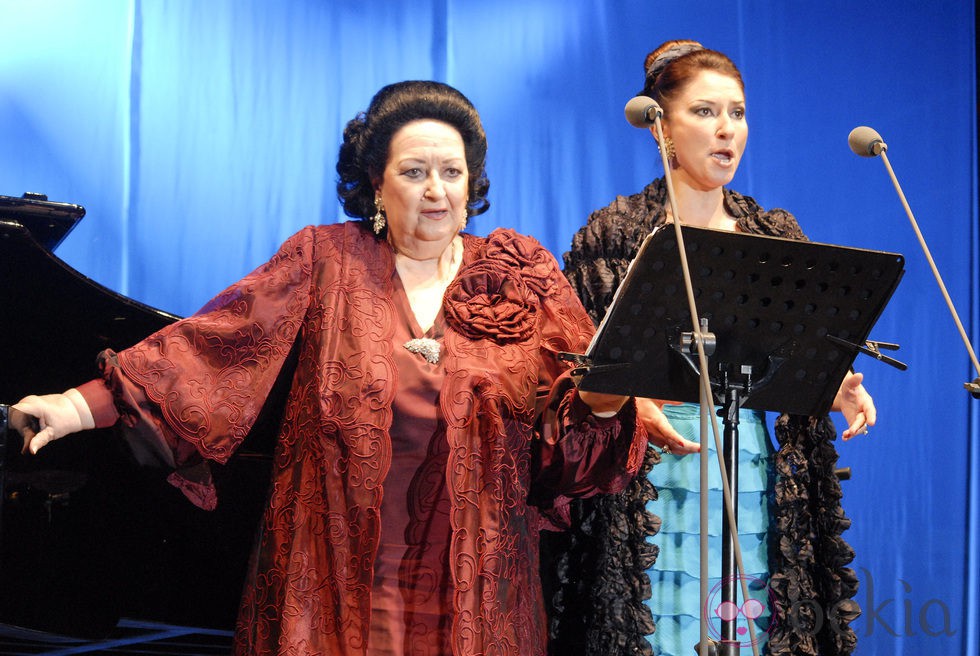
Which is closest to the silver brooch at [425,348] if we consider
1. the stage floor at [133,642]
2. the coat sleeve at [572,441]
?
the coat sleeve at [572,441]

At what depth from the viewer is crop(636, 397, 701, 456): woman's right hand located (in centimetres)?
236

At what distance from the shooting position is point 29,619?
2.64 metres

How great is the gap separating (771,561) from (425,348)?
0.93 m

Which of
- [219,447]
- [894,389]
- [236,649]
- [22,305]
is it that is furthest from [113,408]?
[894,389]

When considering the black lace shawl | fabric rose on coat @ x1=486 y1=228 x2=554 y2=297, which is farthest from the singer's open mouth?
fabric rose on coat @ x1=486 y1=228 x2=554 y2=297

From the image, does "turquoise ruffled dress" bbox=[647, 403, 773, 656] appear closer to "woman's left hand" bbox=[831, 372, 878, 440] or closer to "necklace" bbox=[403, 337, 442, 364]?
"woman's left hand" bbox=[831, 372, 878, 440]

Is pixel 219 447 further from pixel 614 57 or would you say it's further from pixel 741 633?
pixel 614 57

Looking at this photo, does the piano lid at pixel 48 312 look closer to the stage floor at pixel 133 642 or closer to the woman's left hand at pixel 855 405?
the stage floor at pixel 133 642

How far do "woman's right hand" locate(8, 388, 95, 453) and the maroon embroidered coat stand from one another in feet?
0.21

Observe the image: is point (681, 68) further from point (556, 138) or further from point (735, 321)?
point (735, 321)

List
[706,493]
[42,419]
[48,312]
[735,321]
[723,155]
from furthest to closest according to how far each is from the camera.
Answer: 1. [723,155]
2. [48,312]
3. [42,419]
4. [735,321]
5. [706,493]

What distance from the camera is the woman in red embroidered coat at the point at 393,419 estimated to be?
2055mm

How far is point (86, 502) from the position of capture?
2.67 metres

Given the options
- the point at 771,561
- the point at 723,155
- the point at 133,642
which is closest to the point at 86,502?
the point at 133,642
